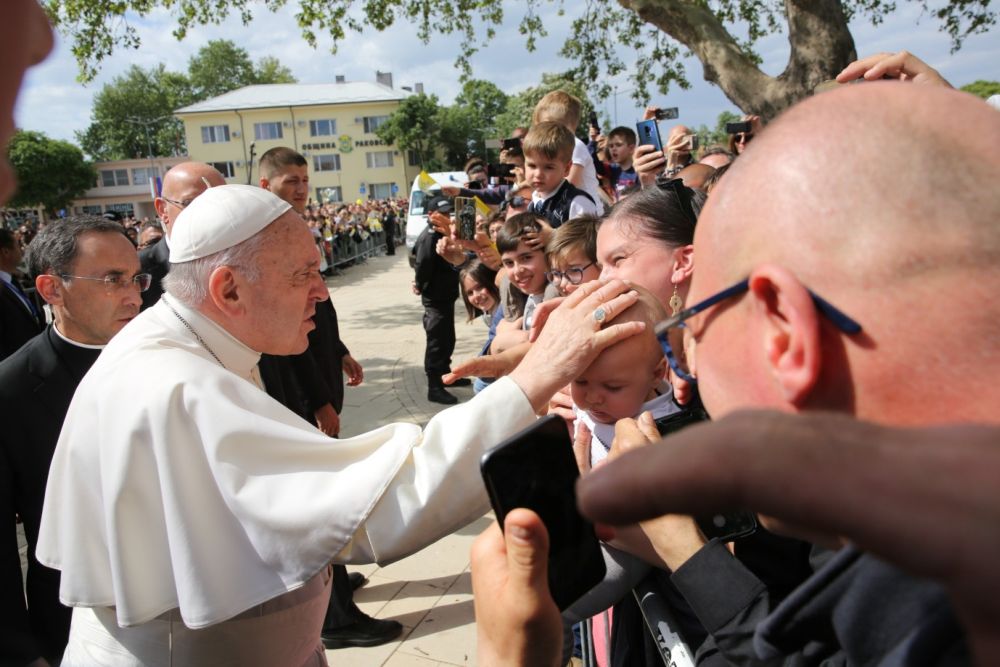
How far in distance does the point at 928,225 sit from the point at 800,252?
0.13 m

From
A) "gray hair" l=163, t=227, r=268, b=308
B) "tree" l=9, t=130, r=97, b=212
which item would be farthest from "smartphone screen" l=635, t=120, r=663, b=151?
"tree" l=9, t=130, r=97, b=212

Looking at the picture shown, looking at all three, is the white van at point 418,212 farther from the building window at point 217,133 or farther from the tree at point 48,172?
the tree at point 48,172

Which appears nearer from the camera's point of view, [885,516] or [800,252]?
[885,516]

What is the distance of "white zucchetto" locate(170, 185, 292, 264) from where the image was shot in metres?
2.01

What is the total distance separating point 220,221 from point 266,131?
6921 cm

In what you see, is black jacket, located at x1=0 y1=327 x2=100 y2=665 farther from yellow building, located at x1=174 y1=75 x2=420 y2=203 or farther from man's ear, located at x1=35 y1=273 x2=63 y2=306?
yellow building, located at x1=174 y1=75 x2=420 y2=203

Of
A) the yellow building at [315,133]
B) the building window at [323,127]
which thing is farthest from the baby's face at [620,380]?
the building window at [323,127]

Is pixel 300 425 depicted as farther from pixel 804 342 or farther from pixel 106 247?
pixel 106 247

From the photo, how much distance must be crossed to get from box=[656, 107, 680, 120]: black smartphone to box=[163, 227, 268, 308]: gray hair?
3.88m

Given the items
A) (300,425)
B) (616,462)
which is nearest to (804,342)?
(616,462)

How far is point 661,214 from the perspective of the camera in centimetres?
234

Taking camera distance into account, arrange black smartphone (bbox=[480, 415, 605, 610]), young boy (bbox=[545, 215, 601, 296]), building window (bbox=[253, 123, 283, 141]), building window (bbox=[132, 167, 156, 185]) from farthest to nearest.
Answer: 1. building window (bbox=[132, 167, 156, 185])
2. building window (bbox=[253, 123, 283, 141])
3. young boy (bbox=[545, 215, 601, 296])
4. black smartphone (bbox=[480, 415, 605, 610])

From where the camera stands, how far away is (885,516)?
0.42m

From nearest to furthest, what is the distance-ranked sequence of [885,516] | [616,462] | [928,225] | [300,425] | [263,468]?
[885,516] < [616,462] < [928,225] < [263,468] < [300,425]
